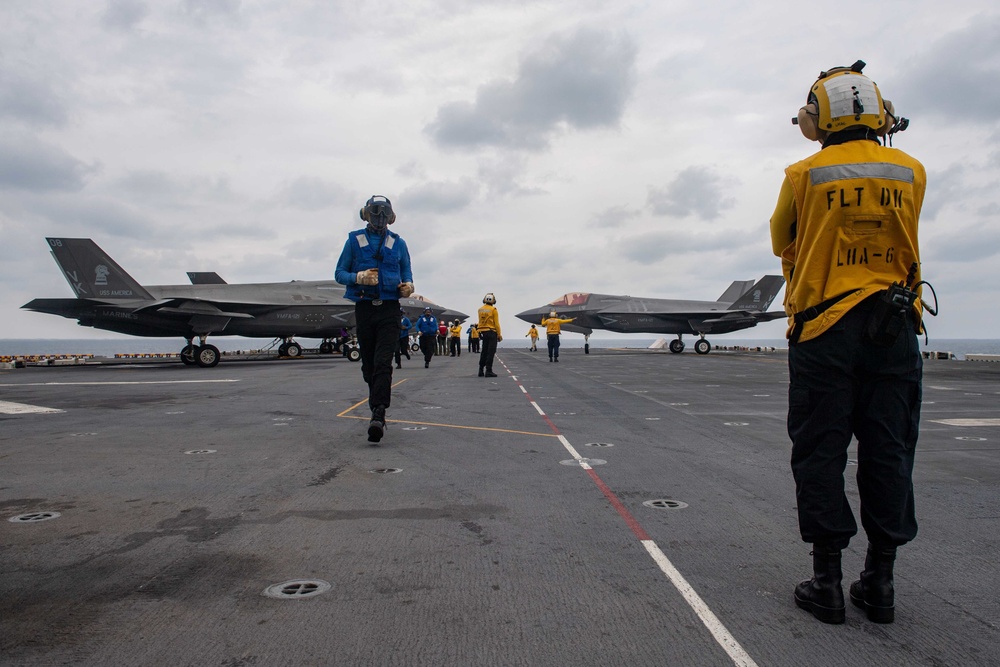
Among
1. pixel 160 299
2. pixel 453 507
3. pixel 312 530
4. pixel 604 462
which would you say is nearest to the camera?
pixel 312 530

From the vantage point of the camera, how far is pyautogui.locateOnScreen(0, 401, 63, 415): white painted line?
7730 millimetres

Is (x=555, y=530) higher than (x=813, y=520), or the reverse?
(x=813, y=520)

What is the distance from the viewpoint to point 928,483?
4203mm

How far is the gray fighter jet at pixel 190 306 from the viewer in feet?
62.3

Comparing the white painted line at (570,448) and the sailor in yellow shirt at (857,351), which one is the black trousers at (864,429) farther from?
the white painted line at (570,448)

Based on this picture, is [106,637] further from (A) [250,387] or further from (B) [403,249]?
(A) [250,387]

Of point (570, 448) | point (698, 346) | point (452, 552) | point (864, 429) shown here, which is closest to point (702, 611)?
point (864, 429)

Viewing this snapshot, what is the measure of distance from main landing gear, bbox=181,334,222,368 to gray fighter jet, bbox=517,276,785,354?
17671mm

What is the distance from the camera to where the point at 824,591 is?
2203mm

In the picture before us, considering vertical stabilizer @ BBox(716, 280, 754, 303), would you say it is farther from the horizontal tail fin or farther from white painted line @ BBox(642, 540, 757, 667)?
white painted line @ BBox(642, 540, 757, 667)

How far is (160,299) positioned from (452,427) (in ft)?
57.2

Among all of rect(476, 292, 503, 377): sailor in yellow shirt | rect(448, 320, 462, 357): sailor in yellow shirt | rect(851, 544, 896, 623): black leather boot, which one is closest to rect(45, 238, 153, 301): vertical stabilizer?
rect(476, 292, 503, 377): sailor in yellow shirt

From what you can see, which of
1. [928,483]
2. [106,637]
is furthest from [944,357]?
[106,637]

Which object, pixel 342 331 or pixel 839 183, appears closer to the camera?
pixel 839 183
